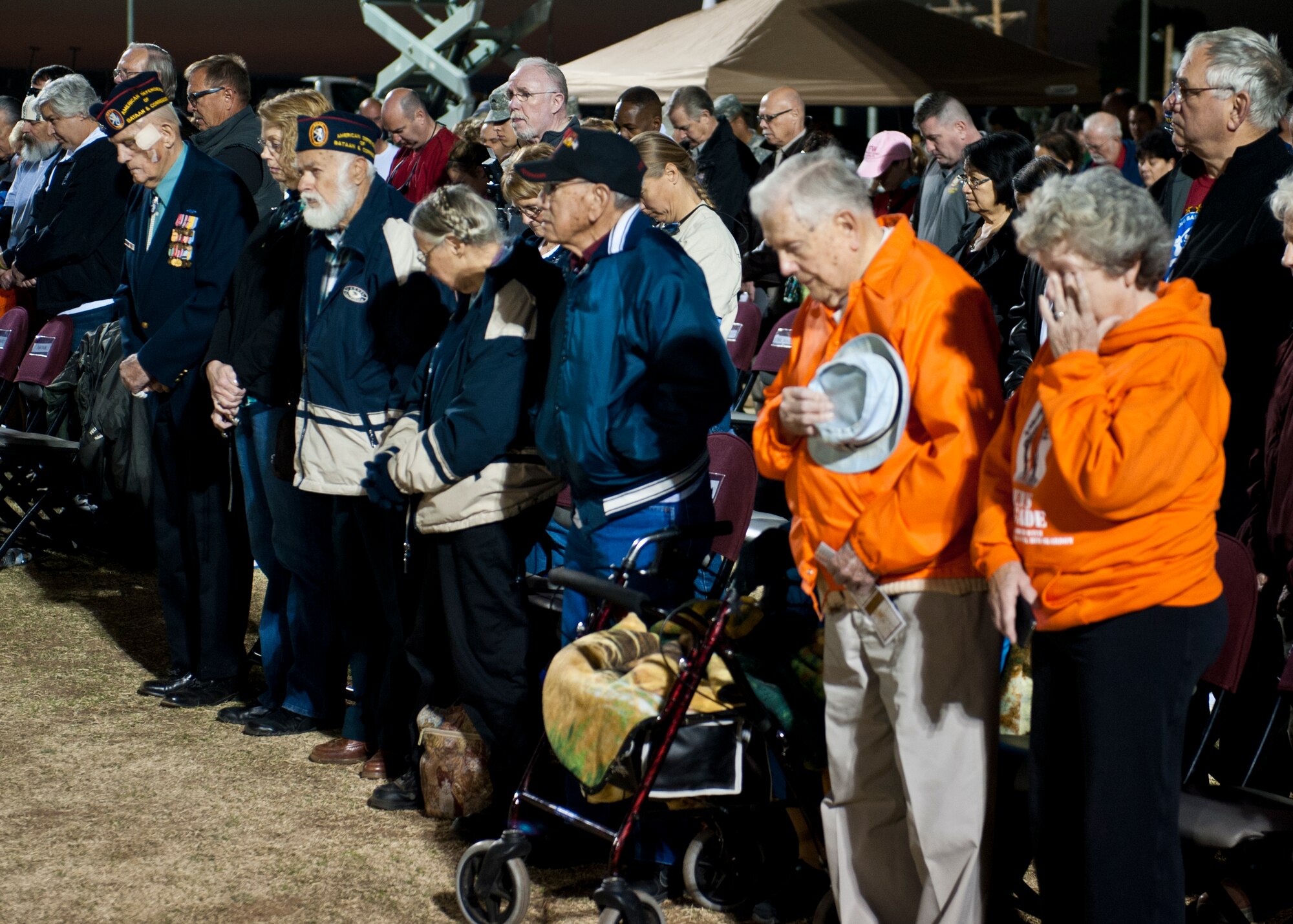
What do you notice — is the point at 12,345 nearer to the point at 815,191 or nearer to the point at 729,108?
the point at 729,108

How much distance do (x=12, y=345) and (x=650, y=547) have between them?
524 cm

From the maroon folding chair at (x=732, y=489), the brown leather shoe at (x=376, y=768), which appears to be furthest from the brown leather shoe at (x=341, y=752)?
the maroon folding chair at (x=732, y=489)

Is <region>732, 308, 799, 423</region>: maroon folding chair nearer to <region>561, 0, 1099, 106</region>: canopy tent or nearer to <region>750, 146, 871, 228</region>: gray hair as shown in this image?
<region>750, 146, 871, 228</region>: gray hair

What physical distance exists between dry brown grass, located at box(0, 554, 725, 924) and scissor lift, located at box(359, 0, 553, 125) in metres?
20.0

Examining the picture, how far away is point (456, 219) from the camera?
416 centimetres

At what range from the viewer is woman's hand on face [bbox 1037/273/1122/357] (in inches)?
101

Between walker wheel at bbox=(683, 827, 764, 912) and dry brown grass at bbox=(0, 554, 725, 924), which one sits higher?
walker wheel at bbox=(683, 827, 764, 912)

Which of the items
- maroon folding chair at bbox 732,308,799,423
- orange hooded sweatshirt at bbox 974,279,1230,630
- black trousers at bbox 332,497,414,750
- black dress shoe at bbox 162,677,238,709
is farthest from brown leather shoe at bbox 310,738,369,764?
orange hooded sweatshirt at bbox 974,279,1230,630

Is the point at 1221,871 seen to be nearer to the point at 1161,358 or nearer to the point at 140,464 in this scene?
the point at 1161,358

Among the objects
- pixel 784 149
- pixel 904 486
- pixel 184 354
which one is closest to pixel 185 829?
pixel 184 354

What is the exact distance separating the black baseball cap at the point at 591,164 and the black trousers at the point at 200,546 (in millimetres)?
2307

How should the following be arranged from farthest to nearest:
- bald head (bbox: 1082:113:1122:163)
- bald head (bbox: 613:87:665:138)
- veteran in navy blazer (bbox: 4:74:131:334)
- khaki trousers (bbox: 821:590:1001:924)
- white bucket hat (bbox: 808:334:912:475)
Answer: bald head (bbox: 1082:113:1122:163)
bald head (bbox: 613:87:665:138)
veteran in navy blazer (bbox: 4:74:131:334)
khaki trousers (bbox: 821:590:1001:924)
white bucket hat (bbox: 808:334:912:475)

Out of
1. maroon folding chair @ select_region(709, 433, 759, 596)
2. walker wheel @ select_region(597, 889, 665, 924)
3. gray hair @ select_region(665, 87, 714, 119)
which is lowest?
walker wheel @ select_region(597, 889, 665, 924)

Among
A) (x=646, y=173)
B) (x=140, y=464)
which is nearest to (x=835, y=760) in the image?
(x=646, y=173)
